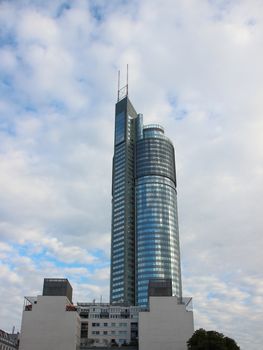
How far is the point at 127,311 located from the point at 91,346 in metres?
32.0

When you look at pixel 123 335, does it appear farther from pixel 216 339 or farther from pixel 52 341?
pixel 216 339

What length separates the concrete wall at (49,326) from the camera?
146 m

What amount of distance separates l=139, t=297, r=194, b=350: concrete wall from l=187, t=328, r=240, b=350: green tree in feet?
85.9

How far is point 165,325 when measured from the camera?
148m

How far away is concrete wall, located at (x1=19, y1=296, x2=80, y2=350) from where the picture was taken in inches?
5738

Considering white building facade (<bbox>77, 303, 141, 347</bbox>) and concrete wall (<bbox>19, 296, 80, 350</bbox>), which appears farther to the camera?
white building facade (<bbox>77, 303, 141, 347</bbox>)

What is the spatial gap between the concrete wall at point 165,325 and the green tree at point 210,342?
85.9 ft

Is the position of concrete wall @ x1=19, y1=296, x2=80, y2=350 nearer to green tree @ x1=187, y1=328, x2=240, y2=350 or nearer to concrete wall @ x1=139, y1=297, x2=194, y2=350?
concrete wall @ x1=139, y1=297, x2=194, y2=350

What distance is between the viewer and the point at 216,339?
114 meters

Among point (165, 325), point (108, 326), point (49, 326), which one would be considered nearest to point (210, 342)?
point (165, 325)

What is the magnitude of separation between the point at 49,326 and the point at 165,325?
136ft

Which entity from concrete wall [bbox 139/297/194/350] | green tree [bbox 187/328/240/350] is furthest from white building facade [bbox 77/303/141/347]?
green tree [bbox 187/328/240/350]

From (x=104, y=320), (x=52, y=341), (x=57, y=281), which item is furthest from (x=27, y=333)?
(x=104, y=320)

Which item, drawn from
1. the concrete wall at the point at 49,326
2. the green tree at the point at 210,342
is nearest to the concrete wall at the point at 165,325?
the concrete wall at the point at 49,326
